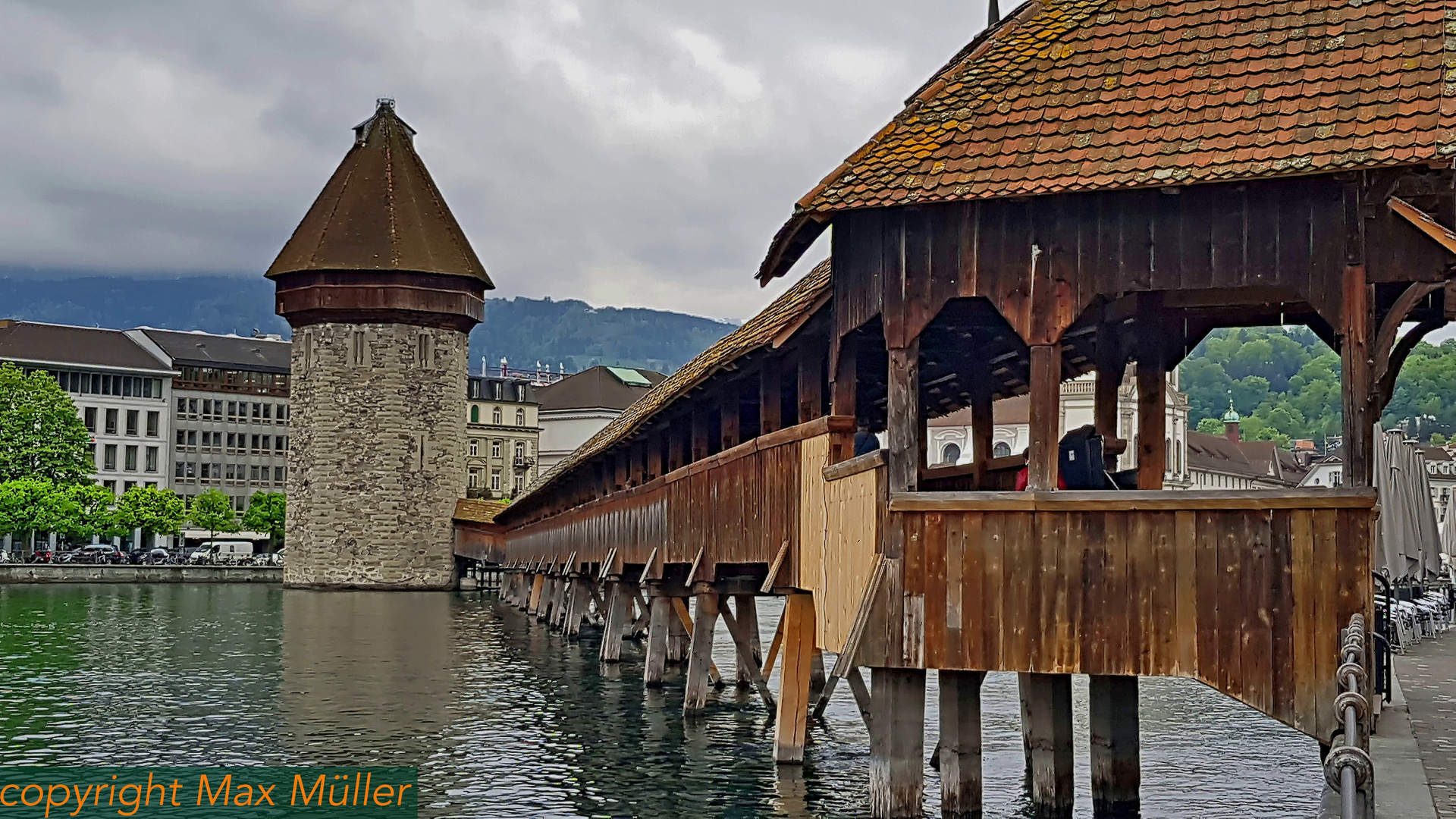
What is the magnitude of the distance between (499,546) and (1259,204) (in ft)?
152

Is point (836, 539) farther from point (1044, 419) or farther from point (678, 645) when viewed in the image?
point (678, 645)

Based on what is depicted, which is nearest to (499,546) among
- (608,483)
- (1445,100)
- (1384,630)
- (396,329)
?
(396,329)

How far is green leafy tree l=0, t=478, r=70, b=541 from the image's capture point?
7212 centimetres

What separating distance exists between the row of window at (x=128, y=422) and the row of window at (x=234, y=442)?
65.9 inches

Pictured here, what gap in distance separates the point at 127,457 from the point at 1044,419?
84228 mm

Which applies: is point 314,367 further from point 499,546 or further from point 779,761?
point 779,761

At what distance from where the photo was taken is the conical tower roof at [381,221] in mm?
62562

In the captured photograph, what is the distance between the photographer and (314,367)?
63219 millimetres

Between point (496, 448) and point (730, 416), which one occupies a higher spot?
point (496, 448)

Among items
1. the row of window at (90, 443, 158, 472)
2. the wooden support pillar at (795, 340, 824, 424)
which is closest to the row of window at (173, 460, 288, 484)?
the row of window at (90, 443, 158, 472)

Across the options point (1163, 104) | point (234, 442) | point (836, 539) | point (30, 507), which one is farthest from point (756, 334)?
point (234, 442)

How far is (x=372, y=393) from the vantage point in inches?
2482

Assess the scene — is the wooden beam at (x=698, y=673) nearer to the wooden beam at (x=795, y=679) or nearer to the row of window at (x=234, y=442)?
the wooden beam at (x=795, y=679)

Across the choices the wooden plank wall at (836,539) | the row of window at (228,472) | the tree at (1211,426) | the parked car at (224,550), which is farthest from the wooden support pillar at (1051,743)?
the tree at (1211,426)
